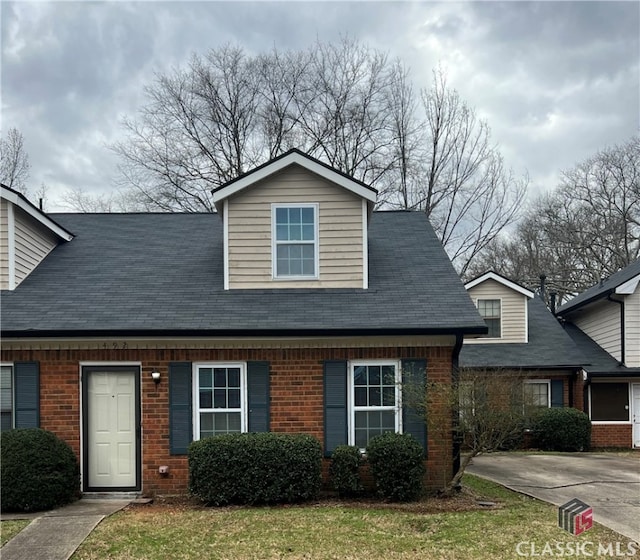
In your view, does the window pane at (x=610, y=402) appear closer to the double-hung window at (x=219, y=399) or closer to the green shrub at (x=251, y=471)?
the green shrub at (x=251, y=471)

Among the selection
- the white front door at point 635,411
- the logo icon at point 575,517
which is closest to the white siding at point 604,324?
the white front door at point 635,411

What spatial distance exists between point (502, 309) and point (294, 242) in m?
10.7

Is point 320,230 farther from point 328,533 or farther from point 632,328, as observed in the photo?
point 632,328

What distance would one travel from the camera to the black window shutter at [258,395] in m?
10.1

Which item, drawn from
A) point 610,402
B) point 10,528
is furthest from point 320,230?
point 610,402

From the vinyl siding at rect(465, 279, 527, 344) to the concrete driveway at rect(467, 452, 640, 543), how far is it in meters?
4.51

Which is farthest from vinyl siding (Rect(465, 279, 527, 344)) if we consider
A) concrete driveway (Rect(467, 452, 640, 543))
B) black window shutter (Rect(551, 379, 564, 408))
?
concrete driveway (Rect(467, 452, 640, 543))

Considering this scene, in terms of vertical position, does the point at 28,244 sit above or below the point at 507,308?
above

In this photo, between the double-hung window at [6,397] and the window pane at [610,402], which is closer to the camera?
the double-hung window at [6,397]

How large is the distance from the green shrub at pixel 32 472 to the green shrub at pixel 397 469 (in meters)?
4.59

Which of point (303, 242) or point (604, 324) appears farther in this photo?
point (604, 324)

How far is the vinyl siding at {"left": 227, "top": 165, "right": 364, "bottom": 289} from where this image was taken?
11.4 metres

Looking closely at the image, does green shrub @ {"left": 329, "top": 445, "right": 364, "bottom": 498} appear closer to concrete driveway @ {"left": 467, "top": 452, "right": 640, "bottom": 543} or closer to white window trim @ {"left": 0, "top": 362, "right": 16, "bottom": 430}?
concrete driveway @ {"left": 467, "top": 452, "right": 640, "bottom": 543}

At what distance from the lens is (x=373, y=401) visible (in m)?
10.3
